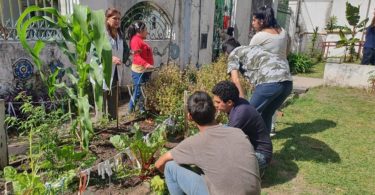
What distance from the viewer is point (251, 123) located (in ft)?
9.80

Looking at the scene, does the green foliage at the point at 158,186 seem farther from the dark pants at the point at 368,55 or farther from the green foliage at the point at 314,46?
the green foliage at the point at 314,46

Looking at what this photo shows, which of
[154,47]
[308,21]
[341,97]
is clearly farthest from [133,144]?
[308,21]

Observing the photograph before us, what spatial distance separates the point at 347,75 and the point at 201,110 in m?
6.91

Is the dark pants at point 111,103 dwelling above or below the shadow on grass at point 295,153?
above

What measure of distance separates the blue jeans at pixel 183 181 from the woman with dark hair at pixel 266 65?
1.63 m

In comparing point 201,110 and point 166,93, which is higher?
point 201,110

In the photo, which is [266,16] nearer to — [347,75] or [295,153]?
[295,153]

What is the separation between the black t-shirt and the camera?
2924 millimetres

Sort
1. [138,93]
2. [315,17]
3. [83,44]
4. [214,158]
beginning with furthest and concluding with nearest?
[315,17], [138,93], [83,44], [214,158]

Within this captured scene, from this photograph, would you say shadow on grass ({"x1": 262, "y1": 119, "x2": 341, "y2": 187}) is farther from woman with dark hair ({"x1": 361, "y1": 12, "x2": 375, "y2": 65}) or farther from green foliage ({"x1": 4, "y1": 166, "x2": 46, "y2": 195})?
woman with dark hair ({"x1": 361, "y1": 12, "x2": 375, "y2": 65})

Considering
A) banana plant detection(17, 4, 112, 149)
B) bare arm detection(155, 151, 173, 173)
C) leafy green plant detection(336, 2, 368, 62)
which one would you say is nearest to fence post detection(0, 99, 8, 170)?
banana plant detection(17, 4, 112, 149)

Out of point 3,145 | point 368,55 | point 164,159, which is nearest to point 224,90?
point 164,159

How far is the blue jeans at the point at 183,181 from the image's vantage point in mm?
2336

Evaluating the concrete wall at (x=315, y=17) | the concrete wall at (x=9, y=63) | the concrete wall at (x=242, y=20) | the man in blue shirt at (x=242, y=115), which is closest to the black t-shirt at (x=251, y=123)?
the man in blue shirt at (x=242, y=115)
